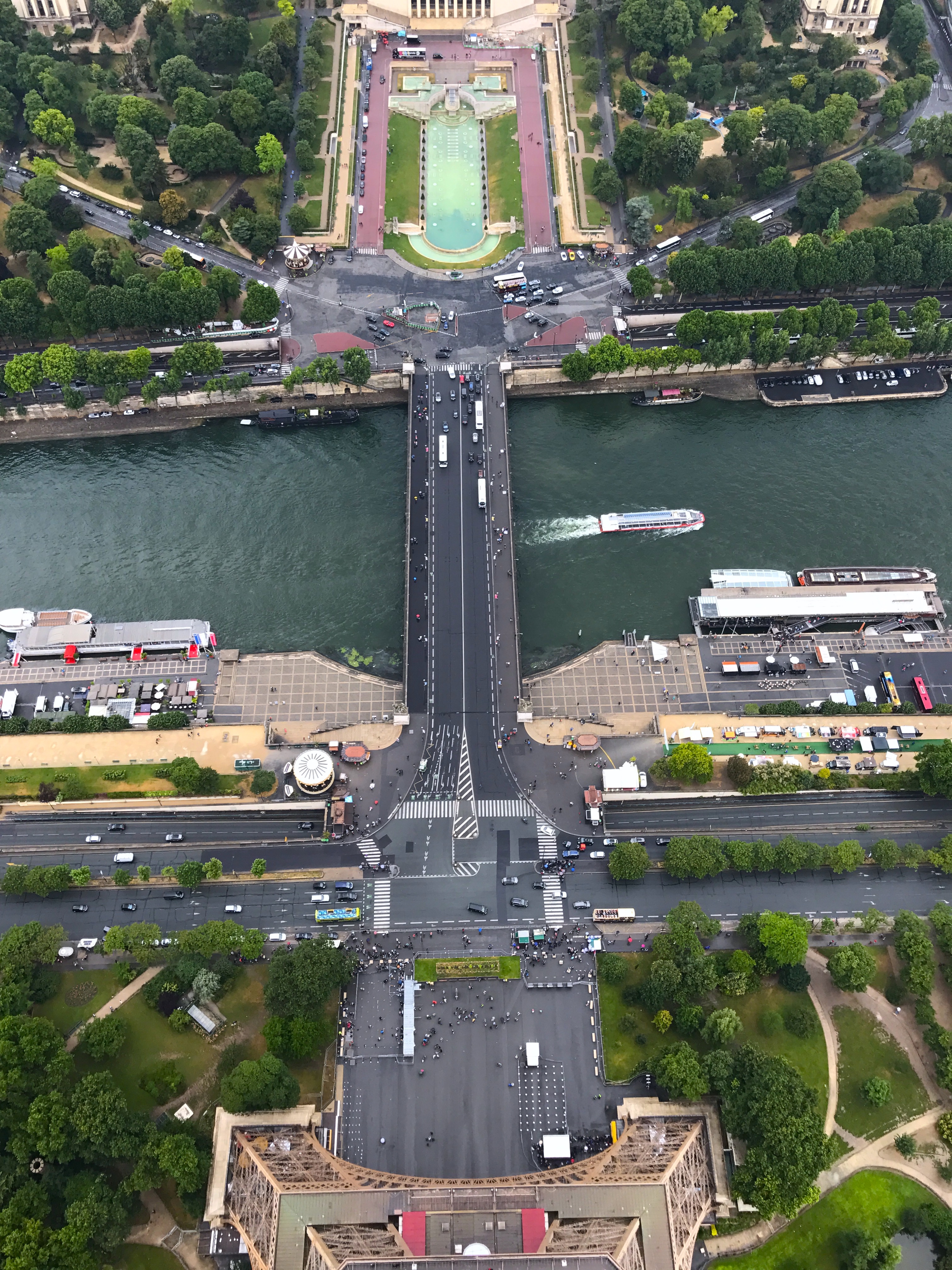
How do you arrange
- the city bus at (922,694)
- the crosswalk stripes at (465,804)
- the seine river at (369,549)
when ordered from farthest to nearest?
the seine river at (369,549), the city bus at (922,694), the crosswalk stripes at (465,804)

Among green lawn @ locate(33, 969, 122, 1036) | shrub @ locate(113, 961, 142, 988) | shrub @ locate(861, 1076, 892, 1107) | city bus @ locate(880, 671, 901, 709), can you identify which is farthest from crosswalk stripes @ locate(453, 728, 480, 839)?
city bus @ locate(880, 671, 901, 709)

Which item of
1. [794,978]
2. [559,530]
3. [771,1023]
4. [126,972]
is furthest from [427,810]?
[559,530]

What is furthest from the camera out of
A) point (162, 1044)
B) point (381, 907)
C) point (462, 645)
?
point (462, 645)

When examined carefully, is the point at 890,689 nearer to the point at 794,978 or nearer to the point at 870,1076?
the point at 794,978

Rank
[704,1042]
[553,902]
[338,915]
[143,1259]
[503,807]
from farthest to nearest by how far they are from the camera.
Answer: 1. [503,807]
2. [553,902]
3. [338,915]
4. [704,1042]
5. [143,1259]

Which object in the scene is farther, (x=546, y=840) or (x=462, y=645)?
(x=462, y=645)

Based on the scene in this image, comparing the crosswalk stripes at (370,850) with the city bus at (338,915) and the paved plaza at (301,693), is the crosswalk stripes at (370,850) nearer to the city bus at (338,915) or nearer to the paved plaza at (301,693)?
the city bus at (338,915)

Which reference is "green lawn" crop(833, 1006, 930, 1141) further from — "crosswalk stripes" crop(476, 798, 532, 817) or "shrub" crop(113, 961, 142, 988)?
"shrub" crop(113, 961, 142, 988)

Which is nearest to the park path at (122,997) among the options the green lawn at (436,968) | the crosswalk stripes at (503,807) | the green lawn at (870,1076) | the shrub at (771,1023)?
the green lawn at (436,968)
